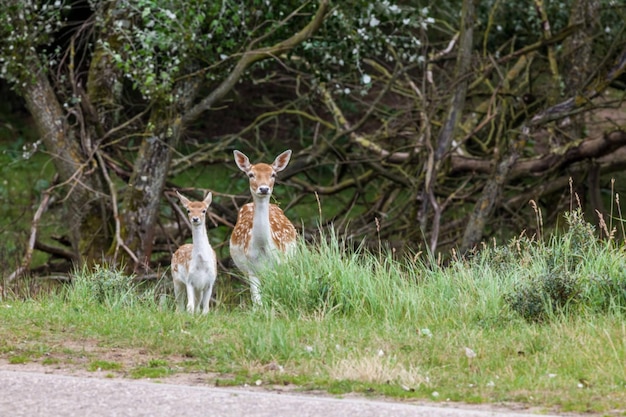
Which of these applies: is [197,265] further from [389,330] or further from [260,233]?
[389,330]

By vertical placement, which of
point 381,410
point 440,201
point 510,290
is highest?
point 440,201

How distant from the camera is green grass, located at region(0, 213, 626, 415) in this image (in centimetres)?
725

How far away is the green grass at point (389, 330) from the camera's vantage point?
7.25 metres

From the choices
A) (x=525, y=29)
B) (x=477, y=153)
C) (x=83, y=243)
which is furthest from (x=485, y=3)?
(x=83, y=243)

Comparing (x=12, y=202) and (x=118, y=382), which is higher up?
(x=12, y=202)

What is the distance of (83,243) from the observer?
51.8ft

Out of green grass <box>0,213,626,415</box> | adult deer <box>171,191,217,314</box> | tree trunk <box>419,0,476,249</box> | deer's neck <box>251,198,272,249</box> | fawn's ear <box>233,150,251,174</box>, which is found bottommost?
green grass <box>0,213,626,415</box>

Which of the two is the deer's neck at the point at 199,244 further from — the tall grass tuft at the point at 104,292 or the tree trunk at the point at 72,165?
the tree trunk at the point at 72,165

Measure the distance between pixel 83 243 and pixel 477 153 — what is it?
22.0 feet

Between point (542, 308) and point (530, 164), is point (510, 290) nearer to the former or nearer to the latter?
point (542, 308)

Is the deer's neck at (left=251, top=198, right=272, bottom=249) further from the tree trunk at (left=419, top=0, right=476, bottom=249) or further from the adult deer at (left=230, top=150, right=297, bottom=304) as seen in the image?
the tree trunk at (left=419, top=0, right=476, bottom=249)

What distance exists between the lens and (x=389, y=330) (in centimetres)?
870

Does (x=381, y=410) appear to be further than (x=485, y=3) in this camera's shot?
No

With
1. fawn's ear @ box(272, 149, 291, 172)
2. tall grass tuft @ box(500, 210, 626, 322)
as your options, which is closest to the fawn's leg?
fawn's ear @ box(272, 149, 291, 172)
